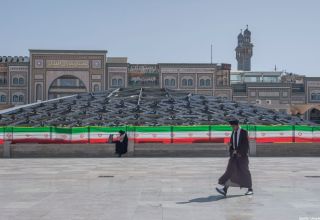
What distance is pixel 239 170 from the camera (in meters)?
13.1

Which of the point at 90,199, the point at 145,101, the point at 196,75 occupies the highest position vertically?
the point at 196,75

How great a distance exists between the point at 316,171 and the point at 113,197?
30.6 ft

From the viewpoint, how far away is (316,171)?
19.4 metres

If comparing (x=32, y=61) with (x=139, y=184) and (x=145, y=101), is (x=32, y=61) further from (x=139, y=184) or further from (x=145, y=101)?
(x=139, y=184)

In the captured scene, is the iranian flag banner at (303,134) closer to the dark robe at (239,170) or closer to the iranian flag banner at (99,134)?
the iranian flag banner at (99,134)

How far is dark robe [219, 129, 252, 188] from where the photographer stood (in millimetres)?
12891

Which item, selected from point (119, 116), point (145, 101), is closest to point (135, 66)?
point (145, 101)

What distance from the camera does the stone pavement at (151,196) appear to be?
1030 cm

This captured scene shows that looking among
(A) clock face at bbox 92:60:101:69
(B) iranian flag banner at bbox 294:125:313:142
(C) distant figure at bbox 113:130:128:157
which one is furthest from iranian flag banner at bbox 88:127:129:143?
(A) clock face at bbox 92:60:101:69

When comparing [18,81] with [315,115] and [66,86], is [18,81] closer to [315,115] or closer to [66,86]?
[66,86]

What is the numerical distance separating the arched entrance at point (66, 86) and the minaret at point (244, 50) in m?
83.0

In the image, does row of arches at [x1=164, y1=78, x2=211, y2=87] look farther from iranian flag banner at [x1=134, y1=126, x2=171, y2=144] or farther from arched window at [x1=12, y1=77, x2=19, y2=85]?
iranian flag banner at [x1=134, y1=126, x2=171, y2=144]

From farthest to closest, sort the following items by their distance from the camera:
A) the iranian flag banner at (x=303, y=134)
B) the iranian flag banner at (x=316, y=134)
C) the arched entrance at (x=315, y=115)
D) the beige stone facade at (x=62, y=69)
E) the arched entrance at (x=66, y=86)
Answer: the arched entrance at (x=315, y=115), the arched entrance at (x=66, y=86), the beige stone facade at (x=62, y=69), the iranian flag banner at (x=316, y=134), the iranian flag banner at (x=303, y=134)

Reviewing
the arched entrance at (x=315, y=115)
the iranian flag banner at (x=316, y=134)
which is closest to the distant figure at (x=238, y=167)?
the iranian flag banner at (x=316, y=134)
